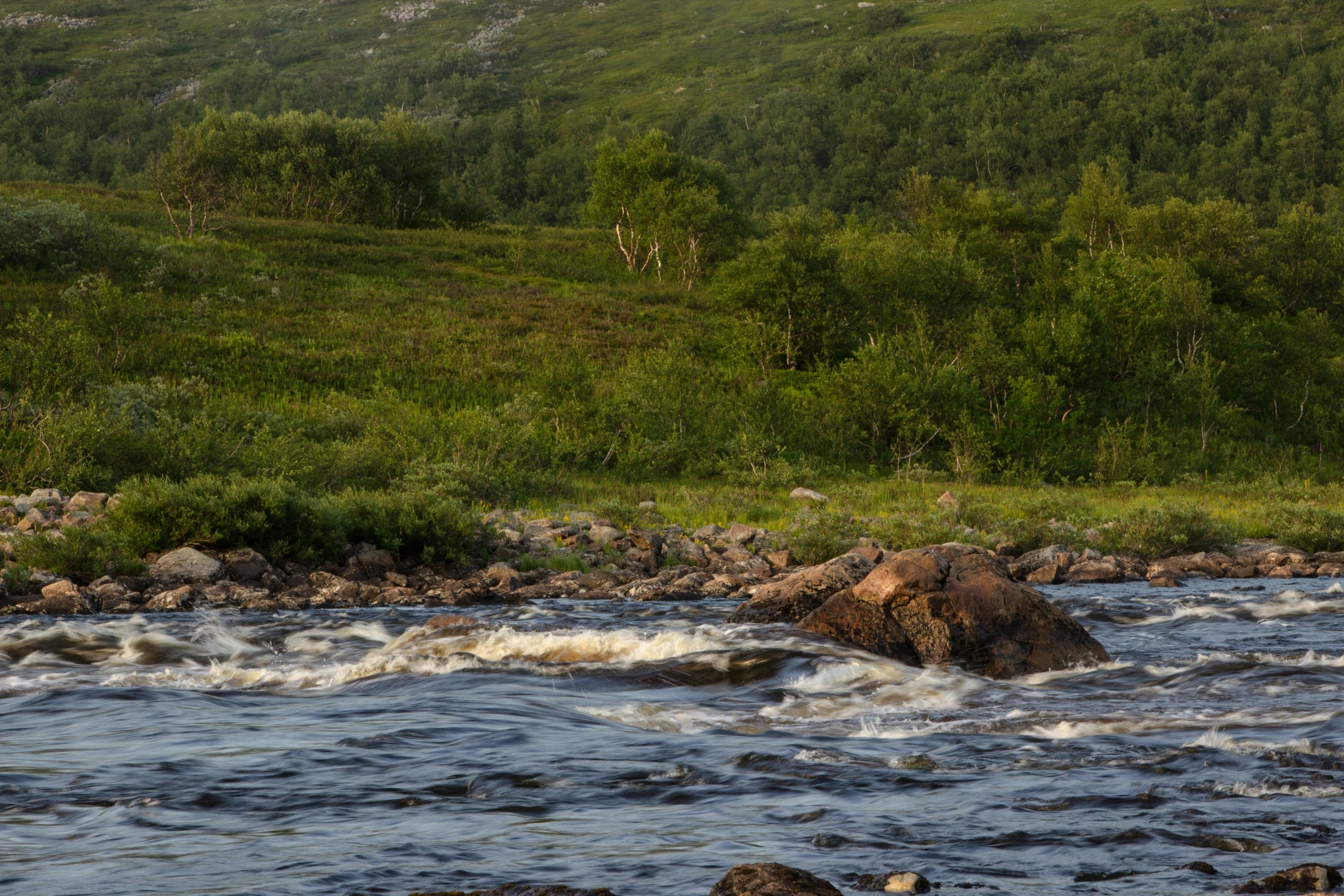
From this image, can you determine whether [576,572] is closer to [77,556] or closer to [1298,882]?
[77,556]

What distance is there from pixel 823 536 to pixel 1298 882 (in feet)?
47.2

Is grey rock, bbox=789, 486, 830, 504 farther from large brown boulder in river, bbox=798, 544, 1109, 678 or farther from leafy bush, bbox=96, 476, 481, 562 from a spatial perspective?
large brown boulder in river, bbox=798, 544, 1109, 678

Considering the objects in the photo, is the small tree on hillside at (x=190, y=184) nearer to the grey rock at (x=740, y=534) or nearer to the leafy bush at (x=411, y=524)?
the leafy bush at (x=411, y=524)

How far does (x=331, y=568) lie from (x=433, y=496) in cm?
234

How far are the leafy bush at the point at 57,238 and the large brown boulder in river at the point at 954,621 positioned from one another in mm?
43394

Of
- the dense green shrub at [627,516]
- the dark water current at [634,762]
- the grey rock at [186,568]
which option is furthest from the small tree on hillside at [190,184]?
the dark water current at [634,762]

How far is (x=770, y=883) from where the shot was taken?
4.84 m

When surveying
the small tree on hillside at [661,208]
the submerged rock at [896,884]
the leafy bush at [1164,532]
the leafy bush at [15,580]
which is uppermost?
the small tree on hillside at [661,208]

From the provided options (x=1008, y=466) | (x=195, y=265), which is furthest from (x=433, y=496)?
(x=195, y=265)

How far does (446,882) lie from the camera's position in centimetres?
536

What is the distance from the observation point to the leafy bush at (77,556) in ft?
52.4

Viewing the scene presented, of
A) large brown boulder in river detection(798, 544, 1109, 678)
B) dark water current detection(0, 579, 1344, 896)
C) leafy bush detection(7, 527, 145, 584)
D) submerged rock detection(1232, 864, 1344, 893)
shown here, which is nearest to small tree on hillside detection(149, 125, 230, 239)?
leafy bush detection(7, 527, 145, 584)

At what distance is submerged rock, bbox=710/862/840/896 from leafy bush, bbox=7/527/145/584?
1378 centimetres

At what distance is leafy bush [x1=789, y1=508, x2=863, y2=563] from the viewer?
756 inches
